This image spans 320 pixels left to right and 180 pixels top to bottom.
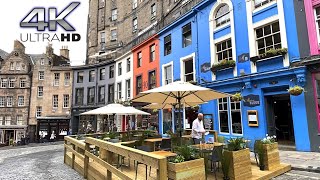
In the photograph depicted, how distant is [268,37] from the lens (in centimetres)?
1100

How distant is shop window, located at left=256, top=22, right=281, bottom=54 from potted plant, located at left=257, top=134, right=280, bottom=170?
19.8ft

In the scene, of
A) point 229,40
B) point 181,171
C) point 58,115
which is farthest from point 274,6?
point 58,115

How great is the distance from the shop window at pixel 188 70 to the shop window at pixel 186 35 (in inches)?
54.3

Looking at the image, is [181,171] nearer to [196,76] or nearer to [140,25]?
[196,76]

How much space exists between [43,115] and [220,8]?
28.3 metres

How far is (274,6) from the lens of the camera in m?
10.6

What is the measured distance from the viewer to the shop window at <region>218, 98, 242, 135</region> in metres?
11.9

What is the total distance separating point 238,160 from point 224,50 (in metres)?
9.13

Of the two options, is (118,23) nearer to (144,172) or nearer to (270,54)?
(270,54)

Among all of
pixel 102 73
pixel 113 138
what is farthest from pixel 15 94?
pixel 113 138

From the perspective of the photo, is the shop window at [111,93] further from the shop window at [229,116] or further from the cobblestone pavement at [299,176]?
the cobblestone pavement at [299,176]

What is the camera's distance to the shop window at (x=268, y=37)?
1062 cm

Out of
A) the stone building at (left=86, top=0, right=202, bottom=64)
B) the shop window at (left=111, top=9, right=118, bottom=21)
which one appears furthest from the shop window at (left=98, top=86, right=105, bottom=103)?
the shop window at (left=111, top=9, right=118, bottom=21)

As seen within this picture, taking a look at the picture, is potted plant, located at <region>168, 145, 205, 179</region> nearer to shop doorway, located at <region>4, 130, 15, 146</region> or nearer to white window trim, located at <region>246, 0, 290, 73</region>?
white window trim, located at <region>246, 0, 290, 73</region>
